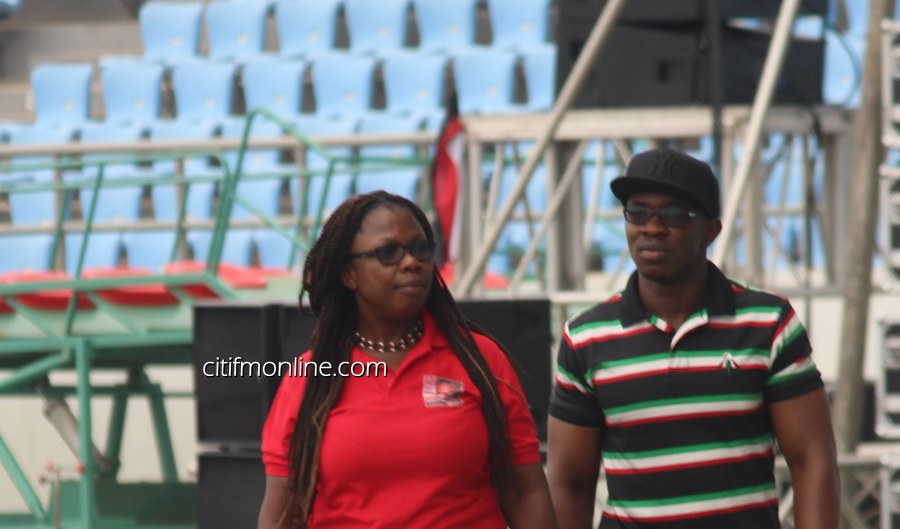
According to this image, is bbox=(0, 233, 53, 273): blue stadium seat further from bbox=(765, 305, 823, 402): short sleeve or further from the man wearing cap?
bbox=(765, 305, 823, 402): short sleeve

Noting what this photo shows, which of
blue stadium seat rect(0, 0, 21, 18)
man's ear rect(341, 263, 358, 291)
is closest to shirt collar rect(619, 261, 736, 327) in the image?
man's ear rect(341, 263, 358, 291)

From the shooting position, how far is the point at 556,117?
5770 mm

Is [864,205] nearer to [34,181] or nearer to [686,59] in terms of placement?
[686,59]

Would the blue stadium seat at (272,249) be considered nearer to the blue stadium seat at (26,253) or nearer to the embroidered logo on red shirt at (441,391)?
the blue stadium seat at (26,253)

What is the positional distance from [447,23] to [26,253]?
4.67 metres

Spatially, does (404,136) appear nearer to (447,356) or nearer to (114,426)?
(114,426)

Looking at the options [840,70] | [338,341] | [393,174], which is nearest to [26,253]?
[393,174]

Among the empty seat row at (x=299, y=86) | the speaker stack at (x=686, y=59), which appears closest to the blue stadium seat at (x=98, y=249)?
the empty seat row at (x=299, y=86)

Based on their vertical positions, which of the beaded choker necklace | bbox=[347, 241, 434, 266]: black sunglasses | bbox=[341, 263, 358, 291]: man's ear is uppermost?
bbox=[347, 241, 434, 266]: black sunglasses

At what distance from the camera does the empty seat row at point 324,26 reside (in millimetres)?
14430

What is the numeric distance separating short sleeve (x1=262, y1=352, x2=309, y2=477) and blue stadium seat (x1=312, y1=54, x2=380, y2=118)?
10980mm

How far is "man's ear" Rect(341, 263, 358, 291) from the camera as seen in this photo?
3025 millimetres

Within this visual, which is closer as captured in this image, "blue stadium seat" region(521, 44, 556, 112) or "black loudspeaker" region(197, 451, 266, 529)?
"black loudspeaker" region(197, 451, 266, 529)

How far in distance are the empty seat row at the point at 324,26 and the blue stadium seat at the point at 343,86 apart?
61 centimetres
